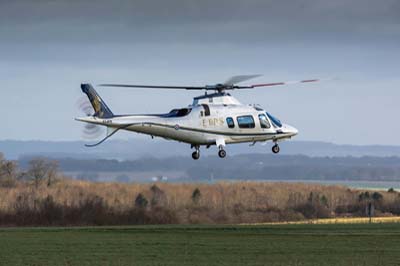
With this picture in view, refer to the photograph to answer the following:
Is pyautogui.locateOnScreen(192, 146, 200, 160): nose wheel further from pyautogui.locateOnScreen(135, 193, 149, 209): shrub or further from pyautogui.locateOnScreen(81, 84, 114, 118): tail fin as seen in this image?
pyautogui.locateOnScreen(135, 193, 149, 209): shrub

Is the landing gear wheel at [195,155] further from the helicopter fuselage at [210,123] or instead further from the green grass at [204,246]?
the green grass at [204,246]

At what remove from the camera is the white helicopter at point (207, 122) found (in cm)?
7088

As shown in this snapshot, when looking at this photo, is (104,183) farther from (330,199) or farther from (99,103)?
(99,103)

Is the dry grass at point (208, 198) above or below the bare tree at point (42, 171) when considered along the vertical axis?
below

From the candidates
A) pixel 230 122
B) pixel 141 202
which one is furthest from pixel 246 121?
pixel 141 202

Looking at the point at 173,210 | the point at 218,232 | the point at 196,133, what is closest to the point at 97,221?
the point at 173,210

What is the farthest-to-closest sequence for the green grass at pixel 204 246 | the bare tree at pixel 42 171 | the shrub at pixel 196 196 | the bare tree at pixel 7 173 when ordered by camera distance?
the bare tree at pixel 42 171
the bare tree at pixel 7 173
the shrub at pixel 196 196
the green grass at pixel 204 246

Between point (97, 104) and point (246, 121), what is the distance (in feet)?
27.5

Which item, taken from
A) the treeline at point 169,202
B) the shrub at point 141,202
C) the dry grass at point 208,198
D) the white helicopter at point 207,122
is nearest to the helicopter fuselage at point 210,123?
the white helicopter at point 207,122

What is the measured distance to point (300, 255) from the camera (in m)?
62.2

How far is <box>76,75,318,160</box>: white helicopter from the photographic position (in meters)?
70.9

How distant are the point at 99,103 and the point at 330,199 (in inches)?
2606

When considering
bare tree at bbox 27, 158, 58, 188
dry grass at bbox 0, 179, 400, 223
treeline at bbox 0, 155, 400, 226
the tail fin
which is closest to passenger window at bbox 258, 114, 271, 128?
the tail fin

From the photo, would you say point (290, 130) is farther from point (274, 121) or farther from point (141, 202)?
point (141, 202)
